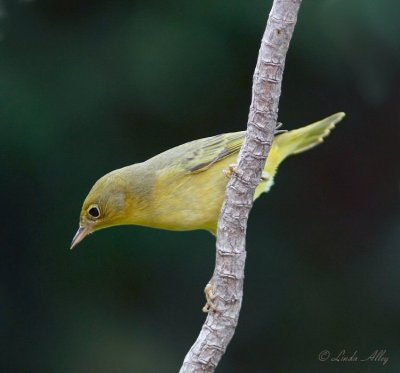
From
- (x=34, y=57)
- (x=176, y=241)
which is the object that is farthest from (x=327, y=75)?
(x=34, y=57)

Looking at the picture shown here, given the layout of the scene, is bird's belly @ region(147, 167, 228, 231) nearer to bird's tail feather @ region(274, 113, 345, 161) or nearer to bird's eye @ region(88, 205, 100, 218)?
bird's eye @ region(88, 205, 100, 218)

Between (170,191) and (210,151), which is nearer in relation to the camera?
(170,191)

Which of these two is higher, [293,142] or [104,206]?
[293,142]

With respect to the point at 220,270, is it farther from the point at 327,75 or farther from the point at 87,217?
the point at 327,75

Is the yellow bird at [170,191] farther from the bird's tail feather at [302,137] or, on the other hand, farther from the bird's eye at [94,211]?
the bird's tail feather at [302,137]

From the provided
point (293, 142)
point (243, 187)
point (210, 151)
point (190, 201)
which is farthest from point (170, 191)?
point (243, 187)

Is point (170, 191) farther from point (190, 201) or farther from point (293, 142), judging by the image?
point (293, 142)

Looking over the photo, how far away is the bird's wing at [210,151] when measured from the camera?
4.83m

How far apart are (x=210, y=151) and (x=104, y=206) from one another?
63cm

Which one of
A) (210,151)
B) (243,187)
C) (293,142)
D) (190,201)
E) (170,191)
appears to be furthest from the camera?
(293,142)

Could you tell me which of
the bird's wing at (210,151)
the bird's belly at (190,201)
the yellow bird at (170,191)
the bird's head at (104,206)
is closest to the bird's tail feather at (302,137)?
the yellow bird at (170,191)

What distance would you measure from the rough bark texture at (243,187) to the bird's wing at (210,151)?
1216 mm

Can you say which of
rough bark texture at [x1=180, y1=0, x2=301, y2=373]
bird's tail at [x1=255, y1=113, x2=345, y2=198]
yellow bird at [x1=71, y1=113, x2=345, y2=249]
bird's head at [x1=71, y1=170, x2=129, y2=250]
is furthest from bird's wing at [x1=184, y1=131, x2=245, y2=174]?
rough bark texture at [x1=180, y1=0, x2=301, y2=373]

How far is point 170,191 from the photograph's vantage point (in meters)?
4.78
